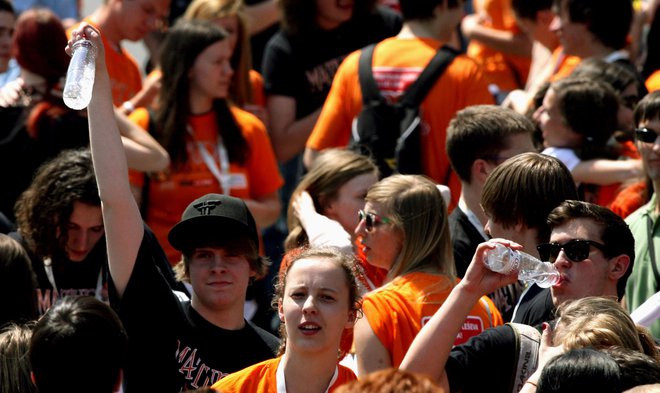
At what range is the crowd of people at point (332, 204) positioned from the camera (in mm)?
4020

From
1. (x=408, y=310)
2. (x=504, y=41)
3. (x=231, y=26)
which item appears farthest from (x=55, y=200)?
(x=504, y=41)

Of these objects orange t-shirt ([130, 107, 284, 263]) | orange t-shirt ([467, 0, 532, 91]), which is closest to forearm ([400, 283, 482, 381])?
orange t-shirt ([130, 107, 284, 263])

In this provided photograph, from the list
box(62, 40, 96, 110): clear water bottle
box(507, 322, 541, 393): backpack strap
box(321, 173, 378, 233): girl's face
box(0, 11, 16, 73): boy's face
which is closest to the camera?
box(507, 322, 541, 393): backpack strap

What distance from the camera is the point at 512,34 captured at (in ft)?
26.9

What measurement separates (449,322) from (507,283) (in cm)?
24

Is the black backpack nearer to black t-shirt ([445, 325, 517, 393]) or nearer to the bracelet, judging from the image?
the bracelet

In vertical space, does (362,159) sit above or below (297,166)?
above

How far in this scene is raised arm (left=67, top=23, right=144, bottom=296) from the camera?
424 cm

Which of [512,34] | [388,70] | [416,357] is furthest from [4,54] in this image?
[416,357]

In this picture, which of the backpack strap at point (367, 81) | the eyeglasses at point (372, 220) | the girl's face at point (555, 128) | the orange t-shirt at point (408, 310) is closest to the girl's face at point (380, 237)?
the eyeglasses at point (372, 220)

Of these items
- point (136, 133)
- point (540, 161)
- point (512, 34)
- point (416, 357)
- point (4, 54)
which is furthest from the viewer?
point (512, 34)

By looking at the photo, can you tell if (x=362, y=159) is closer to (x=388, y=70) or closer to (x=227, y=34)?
(x=388, y=70)

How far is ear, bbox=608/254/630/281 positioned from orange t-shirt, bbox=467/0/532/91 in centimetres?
385

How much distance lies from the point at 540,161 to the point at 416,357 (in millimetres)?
1041
